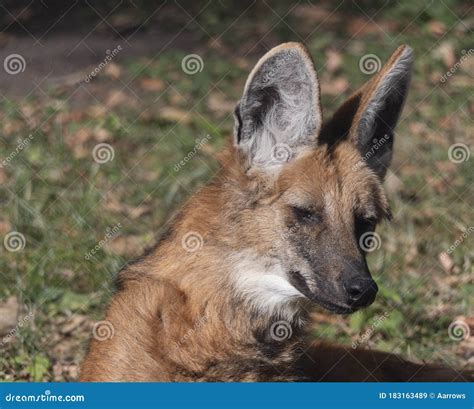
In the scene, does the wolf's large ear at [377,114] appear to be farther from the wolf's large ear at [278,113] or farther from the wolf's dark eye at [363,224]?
the wolf's dark eye at [363,224]

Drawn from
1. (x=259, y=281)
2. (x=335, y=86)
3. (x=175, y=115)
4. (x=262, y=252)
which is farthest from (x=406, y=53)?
(x=335, y=86)

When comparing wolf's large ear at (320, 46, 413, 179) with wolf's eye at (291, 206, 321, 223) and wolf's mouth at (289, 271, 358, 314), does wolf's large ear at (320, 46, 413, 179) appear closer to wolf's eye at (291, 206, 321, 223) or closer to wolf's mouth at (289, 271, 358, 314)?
wolf's eye at (291, 206, 321, 223)

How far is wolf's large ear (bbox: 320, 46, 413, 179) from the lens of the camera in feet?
15.0

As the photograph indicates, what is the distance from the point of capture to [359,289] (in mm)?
4238

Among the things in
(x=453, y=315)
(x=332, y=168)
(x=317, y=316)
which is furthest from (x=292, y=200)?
(x=453, y=315)

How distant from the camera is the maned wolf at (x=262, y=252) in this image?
4348 millimetres

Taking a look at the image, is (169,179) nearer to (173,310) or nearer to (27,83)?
(27,83)

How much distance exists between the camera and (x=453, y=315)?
6.29m

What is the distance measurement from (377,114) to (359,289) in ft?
3.29

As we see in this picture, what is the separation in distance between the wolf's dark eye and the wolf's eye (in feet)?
0.78

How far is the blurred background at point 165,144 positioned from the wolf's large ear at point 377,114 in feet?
3.67

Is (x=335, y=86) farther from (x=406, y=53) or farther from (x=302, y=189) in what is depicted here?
(x=302, y=189)

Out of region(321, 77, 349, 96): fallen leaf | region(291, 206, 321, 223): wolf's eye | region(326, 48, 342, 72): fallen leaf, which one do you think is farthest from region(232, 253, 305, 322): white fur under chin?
region(326, 48, 342, 72): fallen leaf

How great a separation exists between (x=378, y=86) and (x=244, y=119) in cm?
68
